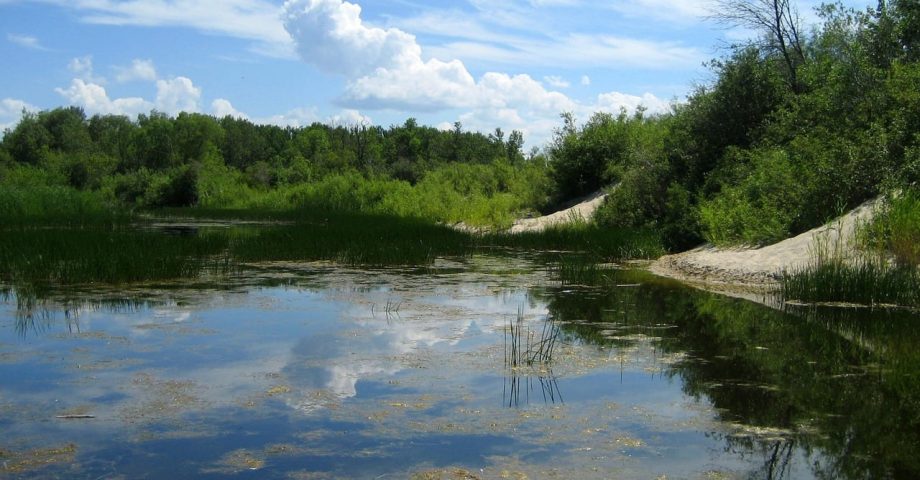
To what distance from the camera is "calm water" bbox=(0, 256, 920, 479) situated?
19.6 feet

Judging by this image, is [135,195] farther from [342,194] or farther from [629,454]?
[629,454]

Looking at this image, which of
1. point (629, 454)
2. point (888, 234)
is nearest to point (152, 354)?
point (629, 454)

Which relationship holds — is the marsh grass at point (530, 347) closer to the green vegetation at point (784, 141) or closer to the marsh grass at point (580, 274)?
the marsh grass at point (580, 274)

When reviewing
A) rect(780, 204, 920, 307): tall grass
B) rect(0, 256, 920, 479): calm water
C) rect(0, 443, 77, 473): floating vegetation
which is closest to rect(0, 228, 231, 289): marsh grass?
rect(0, 256, 920, 479): calm water

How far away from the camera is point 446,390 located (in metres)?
8.02

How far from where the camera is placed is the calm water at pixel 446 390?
5.99m

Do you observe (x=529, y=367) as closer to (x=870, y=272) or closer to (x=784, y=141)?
(x=870, y=272)

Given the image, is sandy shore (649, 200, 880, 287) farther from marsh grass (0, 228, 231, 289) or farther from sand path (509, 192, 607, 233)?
sand path (509, 192, 607, 233)

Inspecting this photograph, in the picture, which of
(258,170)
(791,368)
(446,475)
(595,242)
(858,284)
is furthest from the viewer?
(258,170)

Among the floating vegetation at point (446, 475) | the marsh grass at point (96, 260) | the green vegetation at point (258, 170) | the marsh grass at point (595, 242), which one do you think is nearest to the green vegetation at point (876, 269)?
the marsh grass at point (595, 242)

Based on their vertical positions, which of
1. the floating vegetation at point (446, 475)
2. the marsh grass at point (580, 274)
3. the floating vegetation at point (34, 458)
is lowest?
the floating vegetation at point (446, 475)

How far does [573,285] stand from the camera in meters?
15.9

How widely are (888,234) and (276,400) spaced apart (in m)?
11.9

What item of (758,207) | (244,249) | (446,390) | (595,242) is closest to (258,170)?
(244,249)
